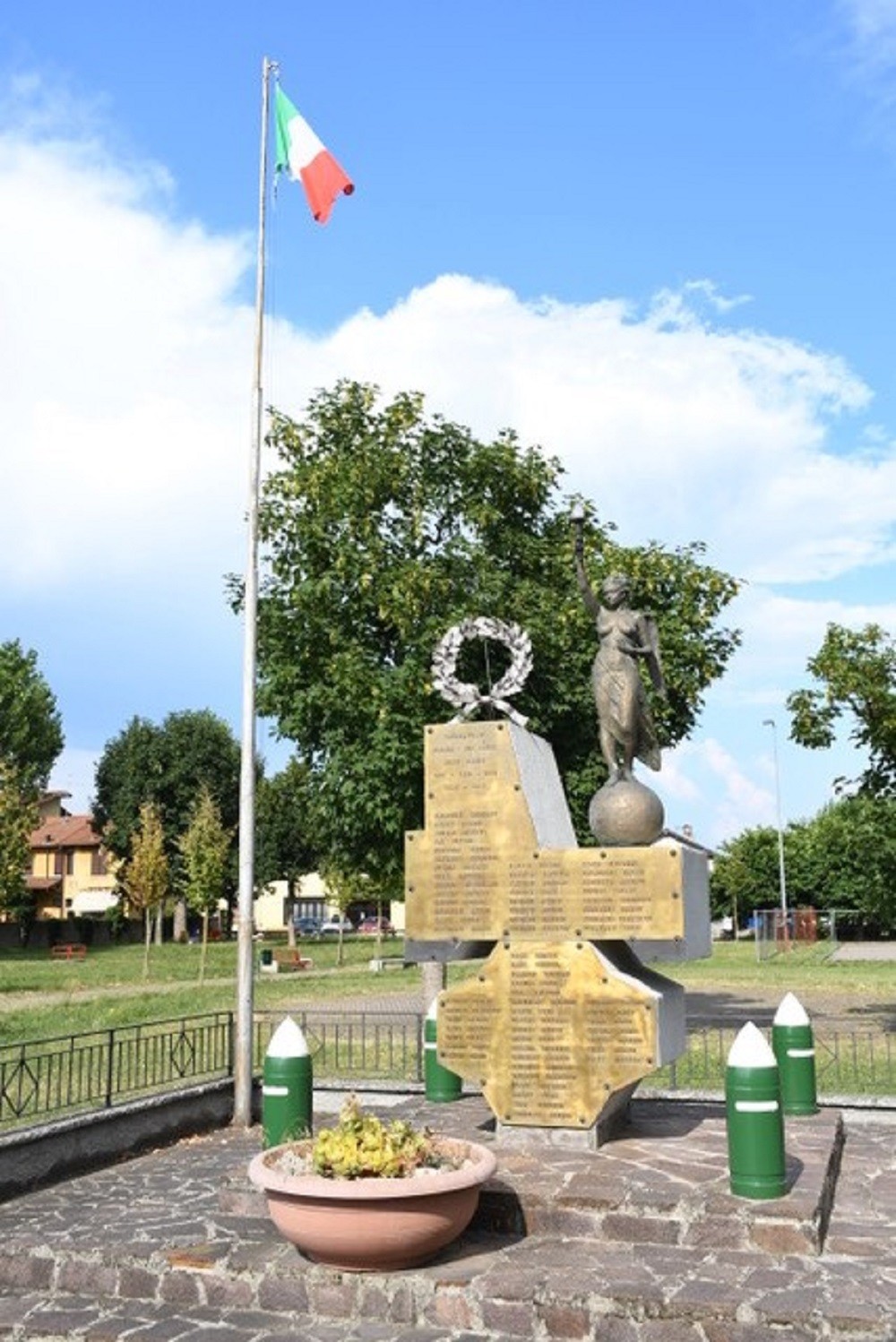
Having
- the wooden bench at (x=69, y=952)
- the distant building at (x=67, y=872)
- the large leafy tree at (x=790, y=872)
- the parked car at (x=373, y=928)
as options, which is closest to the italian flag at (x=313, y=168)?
the wooden bench at (x=69, y=952)

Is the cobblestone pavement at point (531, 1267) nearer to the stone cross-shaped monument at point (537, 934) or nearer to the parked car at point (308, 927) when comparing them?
the stone cross-shaped monument at point (537, 934)

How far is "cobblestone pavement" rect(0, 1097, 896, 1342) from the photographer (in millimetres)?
7066

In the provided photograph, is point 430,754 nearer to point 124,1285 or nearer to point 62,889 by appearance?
point 124,1285

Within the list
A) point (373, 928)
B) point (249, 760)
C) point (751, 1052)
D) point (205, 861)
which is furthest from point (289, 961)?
point (373, 928)

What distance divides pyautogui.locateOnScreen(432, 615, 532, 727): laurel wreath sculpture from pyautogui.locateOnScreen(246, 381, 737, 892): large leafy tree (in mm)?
8172

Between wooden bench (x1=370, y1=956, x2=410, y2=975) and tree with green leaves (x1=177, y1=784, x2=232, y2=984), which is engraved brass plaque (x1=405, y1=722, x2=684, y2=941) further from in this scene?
tree with green leaves (x1=177, y1=784, x2=232, y2=984)

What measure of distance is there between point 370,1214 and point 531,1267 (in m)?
1.11

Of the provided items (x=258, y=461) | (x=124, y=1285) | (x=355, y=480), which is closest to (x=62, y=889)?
(x=355, y=480)

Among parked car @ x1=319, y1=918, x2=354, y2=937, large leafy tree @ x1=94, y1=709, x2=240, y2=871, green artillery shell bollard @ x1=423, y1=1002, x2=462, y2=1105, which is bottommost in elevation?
parked car @ x1=319, y1=918, x2=354, y2=937

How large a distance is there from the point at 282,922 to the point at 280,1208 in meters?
81.2

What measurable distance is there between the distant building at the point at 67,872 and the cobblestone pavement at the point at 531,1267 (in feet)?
214

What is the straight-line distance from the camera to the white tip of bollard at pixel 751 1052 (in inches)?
329

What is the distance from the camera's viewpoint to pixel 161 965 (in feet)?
134

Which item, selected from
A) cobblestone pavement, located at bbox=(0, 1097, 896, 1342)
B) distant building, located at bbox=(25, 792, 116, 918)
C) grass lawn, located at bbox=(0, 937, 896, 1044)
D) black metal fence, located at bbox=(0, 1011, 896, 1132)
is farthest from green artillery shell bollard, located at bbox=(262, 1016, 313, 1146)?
distant building, located at bbox=(25, 792, 116, 918)
